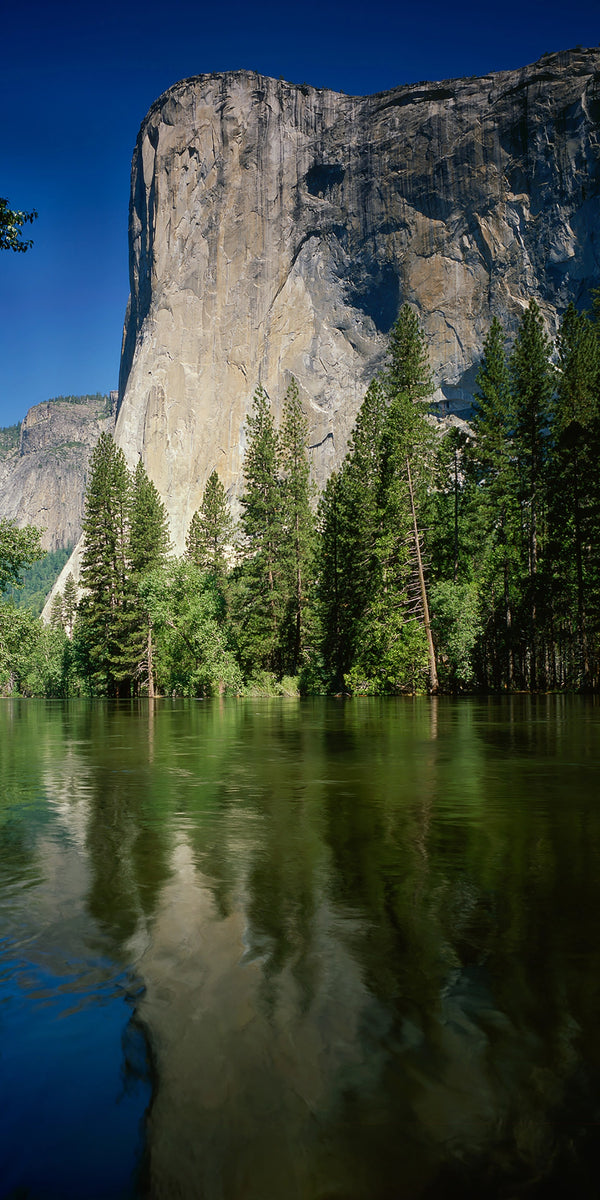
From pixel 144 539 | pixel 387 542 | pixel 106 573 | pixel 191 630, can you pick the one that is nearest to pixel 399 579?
pixel 387 542

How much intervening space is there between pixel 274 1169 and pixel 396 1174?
0.32m

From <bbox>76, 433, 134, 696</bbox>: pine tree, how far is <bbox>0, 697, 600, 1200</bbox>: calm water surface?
5534cm

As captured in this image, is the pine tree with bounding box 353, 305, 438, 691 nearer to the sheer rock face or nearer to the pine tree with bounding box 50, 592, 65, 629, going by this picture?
the sheer rock face

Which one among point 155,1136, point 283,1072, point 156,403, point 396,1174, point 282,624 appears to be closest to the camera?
point 396,1174

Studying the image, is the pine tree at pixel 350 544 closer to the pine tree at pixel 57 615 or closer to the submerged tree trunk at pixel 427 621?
the submerged tree trunk at pixel 427 621

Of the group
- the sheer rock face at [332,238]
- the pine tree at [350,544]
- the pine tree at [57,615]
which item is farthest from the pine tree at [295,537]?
the pine tree at [57,615]

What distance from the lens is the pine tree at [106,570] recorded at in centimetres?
6034

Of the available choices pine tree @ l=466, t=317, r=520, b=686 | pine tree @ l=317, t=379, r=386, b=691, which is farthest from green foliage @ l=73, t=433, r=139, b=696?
pine tree @ l=466, t=317, r=520, b=686

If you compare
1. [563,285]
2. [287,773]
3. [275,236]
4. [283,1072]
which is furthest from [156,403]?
[283,1072]

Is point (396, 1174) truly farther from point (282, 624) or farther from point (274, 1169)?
point (282, 624)

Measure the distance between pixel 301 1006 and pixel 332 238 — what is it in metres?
118

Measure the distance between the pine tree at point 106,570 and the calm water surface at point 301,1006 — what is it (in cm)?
5534

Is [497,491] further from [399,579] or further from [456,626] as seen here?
[456,626]

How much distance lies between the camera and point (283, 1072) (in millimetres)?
2428
